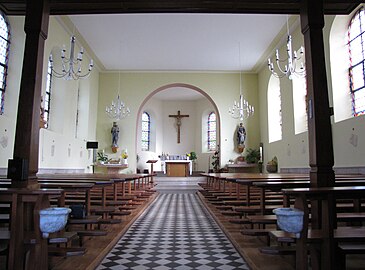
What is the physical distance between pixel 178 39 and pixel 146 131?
26.2 ft

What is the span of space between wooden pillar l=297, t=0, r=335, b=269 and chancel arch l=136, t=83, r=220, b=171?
45.8 ft

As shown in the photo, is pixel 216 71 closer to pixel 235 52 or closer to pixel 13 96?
pixel 235 52

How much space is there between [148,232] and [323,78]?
9.30 feet

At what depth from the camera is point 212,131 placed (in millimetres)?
17062

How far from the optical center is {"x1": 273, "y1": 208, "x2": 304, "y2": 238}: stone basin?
193 cm

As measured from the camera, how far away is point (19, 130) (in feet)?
8.59

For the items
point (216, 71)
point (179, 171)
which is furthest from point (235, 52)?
point (179, 171)

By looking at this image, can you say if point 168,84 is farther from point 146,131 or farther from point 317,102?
point 317,102

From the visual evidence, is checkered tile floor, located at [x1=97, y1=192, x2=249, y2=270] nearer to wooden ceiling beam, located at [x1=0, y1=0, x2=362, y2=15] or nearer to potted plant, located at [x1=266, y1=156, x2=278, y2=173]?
wooden ceiling beam, located at [x1=0, y1=0, x2=362, y2=15]

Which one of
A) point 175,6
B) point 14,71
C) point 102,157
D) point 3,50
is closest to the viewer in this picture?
point 175,6

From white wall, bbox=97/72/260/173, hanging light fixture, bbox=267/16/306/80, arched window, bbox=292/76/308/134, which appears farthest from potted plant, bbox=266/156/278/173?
hanging light fixture, bbox=267/16/306/80

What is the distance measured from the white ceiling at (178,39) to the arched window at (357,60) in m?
2.31

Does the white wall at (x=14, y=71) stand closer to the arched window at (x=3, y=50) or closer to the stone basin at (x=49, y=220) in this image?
the arched window at (x=3, y=50)

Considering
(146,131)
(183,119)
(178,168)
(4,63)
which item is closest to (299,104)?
(178,168)
